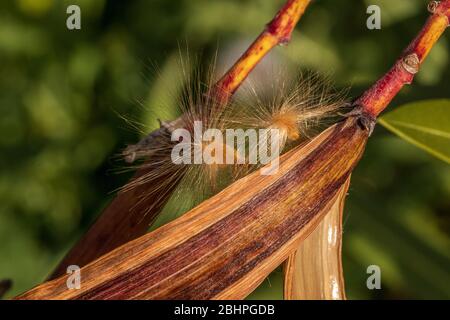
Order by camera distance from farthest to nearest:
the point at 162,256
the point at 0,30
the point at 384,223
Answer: the point at 0,30 → the point at 384,223 → the point at 162,256

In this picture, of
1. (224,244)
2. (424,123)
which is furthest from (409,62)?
(224,244)

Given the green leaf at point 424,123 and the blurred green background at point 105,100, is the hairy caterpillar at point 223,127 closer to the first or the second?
the green leaf at point 424,123

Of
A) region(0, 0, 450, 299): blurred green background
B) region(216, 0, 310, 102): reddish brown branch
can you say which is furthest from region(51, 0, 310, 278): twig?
region(0, 0, 450, 299): blurred green background

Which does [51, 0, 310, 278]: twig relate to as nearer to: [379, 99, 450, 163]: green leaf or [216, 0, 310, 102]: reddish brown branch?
[216, 0, 310, 102]: reddish brown branch

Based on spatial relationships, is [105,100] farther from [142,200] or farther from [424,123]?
[424,123]
